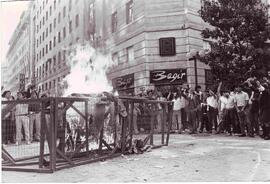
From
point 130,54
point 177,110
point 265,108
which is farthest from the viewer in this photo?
point 130,54

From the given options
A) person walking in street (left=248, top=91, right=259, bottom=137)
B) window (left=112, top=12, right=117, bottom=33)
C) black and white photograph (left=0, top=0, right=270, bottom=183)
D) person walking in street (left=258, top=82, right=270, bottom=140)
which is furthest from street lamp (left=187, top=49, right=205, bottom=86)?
person walking in street (left=258, top=82, right=270, bottom=140)

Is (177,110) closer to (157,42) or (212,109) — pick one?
(212,109)

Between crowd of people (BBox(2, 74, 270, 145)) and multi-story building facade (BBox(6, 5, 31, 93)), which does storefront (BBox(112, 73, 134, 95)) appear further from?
multi-story building facade (BBox(6, 5, 31, 93))

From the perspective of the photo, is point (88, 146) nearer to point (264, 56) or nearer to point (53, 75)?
point (264, 56)

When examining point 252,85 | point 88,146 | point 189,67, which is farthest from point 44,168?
point 189,67

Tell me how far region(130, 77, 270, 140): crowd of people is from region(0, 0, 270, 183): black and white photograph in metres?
0.03

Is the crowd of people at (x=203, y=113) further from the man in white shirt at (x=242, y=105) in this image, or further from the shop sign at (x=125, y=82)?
the shop sign at (x=125, y=82)

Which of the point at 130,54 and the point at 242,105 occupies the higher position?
the point at 130,54

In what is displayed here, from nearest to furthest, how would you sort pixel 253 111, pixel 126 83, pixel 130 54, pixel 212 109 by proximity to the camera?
1. pixel 253 111
2. pixel 212 109
3. pixel 130 54
4. pixel 126 83

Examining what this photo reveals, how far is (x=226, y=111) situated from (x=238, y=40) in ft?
11.4

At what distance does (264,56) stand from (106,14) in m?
5.94

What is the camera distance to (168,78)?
13.4 metres

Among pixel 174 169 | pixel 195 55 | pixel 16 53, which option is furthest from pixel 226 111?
pixel 16 53

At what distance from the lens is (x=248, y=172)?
4.15 meters
